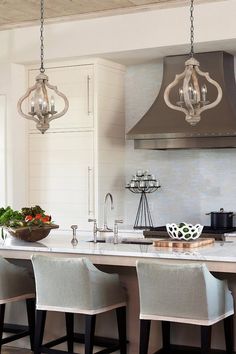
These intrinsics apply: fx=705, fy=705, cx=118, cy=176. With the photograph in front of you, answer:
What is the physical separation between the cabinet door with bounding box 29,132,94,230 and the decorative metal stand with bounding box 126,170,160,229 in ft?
1.58

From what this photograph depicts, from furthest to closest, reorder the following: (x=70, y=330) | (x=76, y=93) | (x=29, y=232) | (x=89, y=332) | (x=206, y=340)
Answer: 1. (x=76, y=93)
2. (x=29, y=232)
3. (x=70, y=330)
4. (x=89, y=332)
5. (x=206, y=340)

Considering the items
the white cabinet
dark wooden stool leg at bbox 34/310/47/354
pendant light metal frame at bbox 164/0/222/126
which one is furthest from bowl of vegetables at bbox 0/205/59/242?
the white cabinet

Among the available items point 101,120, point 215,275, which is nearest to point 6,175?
point 101,120

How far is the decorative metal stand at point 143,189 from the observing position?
703 centimetres

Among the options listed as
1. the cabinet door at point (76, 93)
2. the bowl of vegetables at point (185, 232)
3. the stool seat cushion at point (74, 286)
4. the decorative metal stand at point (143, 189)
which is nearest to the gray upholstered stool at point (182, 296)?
the stool seat cushion at point (74, 286)

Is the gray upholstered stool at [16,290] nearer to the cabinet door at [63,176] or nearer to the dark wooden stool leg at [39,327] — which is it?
the dark wooden stool leg at [39,327]

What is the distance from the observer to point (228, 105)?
6.38 m

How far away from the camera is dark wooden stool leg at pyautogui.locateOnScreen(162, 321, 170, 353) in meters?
4.46

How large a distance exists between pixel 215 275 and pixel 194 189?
2.68 meters

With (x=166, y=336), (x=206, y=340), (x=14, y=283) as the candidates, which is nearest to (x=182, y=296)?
(x=206, y=340)

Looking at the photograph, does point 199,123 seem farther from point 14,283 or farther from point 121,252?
point 14,283

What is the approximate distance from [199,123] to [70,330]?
251 centimetres

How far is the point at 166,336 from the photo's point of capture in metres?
4.47

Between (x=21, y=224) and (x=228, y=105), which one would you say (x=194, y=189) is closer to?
(x=228, y=105)
